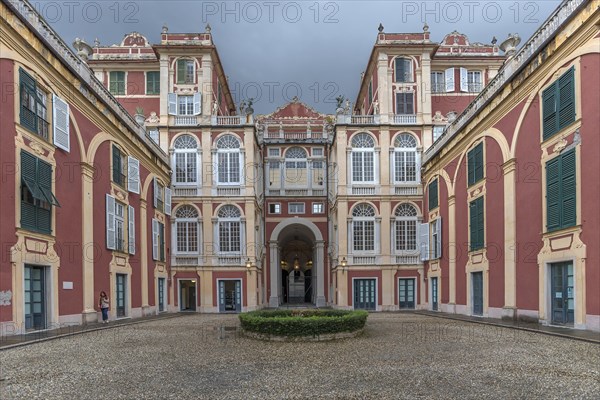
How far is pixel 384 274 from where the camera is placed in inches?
1356

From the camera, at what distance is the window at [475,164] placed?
24.4 m

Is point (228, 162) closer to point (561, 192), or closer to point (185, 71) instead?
point (185, 71)

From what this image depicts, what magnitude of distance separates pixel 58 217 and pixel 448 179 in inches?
758

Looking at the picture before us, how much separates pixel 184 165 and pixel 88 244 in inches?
552

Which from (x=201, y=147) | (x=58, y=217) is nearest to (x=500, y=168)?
(x=58, y=217)

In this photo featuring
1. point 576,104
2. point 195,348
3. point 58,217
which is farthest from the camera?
point 58,217

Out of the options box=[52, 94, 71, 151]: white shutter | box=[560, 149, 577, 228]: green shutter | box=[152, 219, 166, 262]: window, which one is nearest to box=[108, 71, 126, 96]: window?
box=[152, 219, 166, 262]: window

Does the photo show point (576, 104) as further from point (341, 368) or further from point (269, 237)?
Result: point (269, 237)

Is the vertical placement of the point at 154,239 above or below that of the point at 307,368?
above

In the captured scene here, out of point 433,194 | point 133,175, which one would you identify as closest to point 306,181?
point 433,194

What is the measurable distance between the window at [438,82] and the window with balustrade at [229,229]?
1573cm

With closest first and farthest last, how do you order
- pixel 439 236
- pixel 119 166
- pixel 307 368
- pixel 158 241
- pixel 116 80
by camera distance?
pixel 307 368 < pixel 119 166 < pixel 439 236 < pixel 158 241 < pixel 116 80

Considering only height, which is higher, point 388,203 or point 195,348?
point 388,203

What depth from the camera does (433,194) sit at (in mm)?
32188
